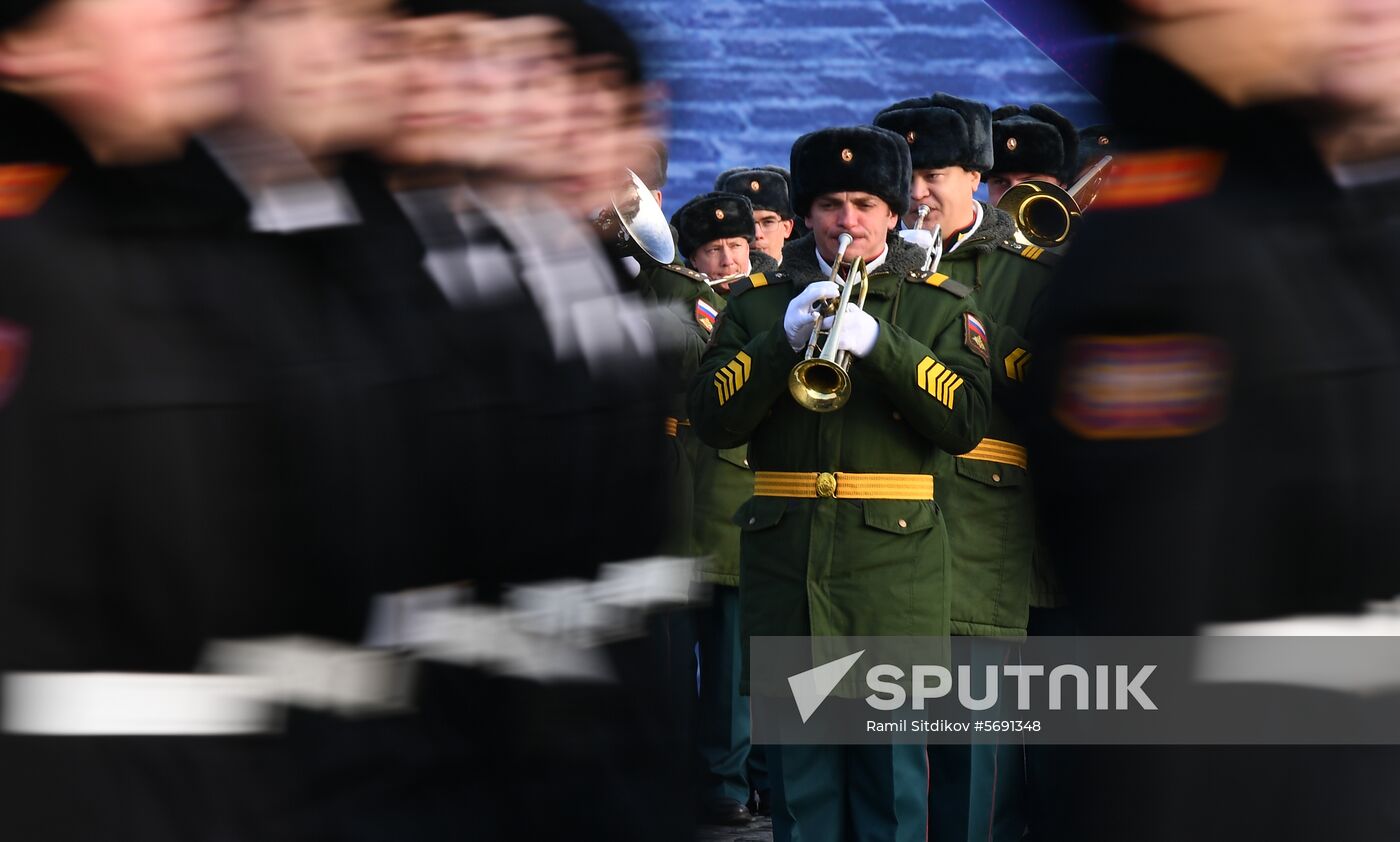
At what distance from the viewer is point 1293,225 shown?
1991 mm

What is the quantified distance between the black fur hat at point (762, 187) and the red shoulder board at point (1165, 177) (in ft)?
23.6

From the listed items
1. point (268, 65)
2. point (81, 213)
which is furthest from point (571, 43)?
point (81, 213)

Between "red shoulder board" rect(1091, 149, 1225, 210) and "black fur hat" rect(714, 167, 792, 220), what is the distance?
7191 millimetres

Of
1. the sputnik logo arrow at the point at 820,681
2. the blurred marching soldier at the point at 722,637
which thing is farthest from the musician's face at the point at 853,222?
the blurred marching soldier at the point at 722,637

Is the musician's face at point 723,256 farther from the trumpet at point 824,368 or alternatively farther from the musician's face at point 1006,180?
the trumpet at point 824,368

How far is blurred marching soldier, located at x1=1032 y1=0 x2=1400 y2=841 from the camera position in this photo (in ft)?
6.35

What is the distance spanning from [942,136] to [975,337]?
1.49m

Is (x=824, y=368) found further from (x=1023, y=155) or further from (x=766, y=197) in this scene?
(x=766, y=197)

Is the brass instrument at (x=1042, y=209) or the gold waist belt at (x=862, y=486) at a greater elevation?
the brass instrument at (x=1042, y=209)

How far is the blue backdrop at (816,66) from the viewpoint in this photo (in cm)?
1031

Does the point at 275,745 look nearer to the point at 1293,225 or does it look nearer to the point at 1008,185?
the point at 1293,225

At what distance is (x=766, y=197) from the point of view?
9.36 metres

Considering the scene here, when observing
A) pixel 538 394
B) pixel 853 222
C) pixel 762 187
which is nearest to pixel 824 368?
pixel 853 222

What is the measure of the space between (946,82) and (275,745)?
875cm
